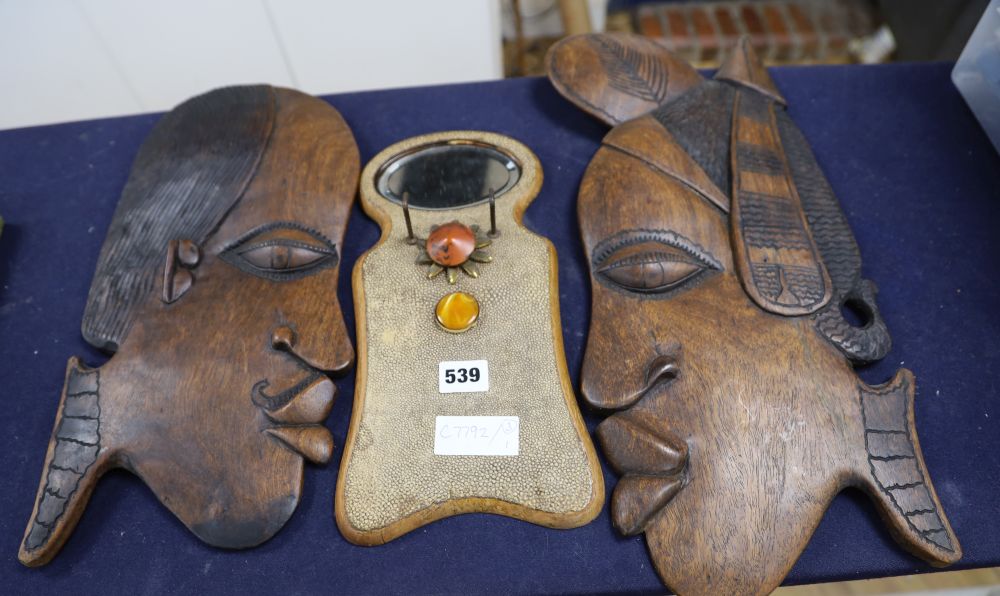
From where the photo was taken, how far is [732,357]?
3.92 ft

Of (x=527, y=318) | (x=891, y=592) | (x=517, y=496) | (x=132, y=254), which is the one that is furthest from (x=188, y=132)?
(x=891, y=592)

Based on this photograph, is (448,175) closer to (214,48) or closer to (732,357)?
(732,357)

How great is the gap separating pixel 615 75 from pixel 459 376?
2.66 feet

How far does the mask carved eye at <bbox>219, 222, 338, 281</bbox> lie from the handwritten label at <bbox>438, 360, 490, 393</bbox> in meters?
0.34

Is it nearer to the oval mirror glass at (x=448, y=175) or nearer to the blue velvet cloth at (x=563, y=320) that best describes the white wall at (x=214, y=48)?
the blue velvet cloth at (x=563, y=320)

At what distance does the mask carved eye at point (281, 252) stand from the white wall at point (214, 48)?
40.4 inches

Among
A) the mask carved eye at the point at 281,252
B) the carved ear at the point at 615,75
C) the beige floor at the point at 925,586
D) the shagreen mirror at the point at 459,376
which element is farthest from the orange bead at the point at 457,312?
the beige floor at the point at 925,586

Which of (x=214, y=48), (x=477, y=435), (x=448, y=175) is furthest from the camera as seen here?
(x=214, y=48)

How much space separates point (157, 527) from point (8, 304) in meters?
0.69

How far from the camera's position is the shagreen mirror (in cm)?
115

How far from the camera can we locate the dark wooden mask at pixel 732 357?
43.0 inches

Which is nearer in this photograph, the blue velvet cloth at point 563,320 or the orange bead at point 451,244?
the blue velvet cloth at point 563,320

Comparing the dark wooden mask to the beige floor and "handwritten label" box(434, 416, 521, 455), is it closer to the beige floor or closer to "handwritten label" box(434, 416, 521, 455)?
"handwritten label" box(434, 416, 521, 455)

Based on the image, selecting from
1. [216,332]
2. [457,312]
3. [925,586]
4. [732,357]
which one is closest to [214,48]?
[216,332]
